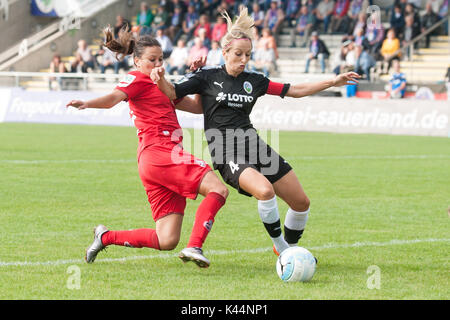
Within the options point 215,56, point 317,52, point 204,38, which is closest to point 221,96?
point 215,56

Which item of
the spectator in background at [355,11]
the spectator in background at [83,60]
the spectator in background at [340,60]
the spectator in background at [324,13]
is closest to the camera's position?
the spectator in background at [340,60]

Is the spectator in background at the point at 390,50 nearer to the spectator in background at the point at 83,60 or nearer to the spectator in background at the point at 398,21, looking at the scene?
the spectator in background at the point at 398,21

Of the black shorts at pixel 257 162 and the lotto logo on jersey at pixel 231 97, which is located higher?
the lotto logo on jersey at pixel 231 97

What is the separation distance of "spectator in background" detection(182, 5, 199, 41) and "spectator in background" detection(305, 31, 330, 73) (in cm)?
613

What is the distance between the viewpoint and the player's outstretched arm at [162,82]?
645 centimetres

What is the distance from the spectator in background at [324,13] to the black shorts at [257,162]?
79.7ft

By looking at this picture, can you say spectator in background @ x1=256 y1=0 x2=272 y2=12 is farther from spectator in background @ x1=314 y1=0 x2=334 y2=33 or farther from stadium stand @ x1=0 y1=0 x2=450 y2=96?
spectator in background @ x1=314 y1=0 x2=334 y2=33

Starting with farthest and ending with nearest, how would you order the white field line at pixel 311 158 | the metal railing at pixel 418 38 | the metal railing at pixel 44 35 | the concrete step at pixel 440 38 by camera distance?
the metal railing at pixel 44 35 → the concrete step at pixel 440 38 → the metal railing at pixel 418 38 → the white field line at pixel 311 158

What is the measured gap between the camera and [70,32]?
118 feet

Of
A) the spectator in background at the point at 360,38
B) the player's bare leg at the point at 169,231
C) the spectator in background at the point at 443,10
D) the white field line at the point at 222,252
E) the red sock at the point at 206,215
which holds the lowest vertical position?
the spectator in background at the point at 360,38

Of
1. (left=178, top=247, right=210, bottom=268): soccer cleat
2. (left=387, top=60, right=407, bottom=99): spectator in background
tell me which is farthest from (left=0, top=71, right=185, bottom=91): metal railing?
(left=178, top=247, right=210, bottom=268): soccer cleat

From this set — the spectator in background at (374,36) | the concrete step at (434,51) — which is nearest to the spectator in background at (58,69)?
the spectator in background at (374,36)
